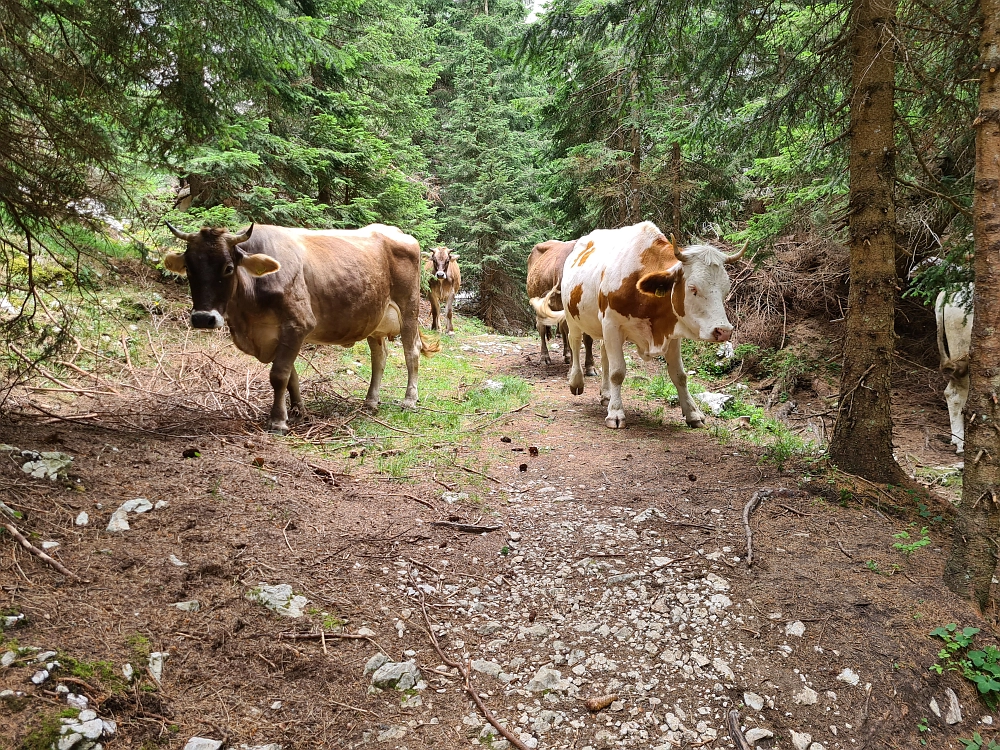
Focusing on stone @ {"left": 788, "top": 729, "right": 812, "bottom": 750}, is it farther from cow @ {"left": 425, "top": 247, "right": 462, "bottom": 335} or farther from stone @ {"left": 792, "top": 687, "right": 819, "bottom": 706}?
cow @ {"left": 425, "top": 247, "right": 462, "bottom": 335}

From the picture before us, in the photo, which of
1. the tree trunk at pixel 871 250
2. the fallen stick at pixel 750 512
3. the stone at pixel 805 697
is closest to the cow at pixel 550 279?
the tree trunk at pixel 871 250

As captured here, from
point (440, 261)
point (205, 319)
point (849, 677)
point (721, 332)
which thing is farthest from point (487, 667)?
point (440, 261)

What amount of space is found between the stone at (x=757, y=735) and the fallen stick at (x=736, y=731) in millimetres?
22

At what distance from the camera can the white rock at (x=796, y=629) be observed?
9.74 feet

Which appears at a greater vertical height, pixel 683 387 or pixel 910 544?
pixel 683 387

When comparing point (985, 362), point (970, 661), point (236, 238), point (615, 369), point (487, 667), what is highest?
point (236, 238)

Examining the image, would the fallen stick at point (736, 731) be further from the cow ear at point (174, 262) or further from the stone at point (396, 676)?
the cow ear at point (174, 262)

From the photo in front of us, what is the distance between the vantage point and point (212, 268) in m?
5.43

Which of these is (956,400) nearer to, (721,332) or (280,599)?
(721,332)

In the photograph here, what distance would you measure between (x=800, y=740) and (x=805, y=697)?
0.81 ft

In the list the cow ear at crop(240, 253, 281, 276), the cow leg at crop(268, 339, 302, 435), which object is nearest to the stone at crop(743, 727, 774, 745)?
the cow leg at crop(268, 339, 302, 435)

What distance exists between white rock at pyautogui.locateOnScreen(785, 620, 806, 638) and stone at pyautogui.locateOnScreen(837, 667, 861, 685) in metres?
0.26

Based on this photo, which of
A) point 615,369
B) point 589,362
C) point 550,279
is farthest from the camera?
point 589,362

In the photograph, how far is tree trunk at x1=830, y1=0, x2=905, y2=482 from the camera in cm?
434
